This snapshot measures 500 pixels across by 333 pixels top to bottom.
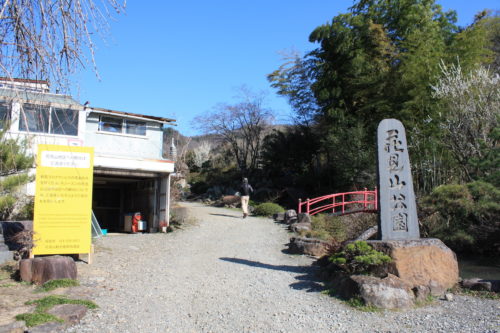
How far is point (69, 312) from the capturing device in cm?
586

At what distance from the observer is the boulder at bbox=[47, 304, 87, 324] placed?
5730 millimetres

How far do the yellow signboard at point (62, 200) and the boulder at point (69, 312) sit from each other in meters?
3.17

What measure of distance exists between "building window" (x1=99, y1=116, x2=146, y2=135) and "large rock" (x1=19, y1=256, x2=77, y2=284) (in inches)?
393

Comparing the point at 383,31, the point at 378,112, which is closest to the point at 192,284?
the point at 378,112

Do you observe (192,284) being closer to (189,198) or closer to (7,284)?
(7,284)

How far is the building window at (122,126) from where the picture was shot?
17.2 meters

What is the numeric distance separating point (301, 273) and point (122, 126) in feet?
36.2

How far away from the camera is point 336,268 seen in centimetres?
841

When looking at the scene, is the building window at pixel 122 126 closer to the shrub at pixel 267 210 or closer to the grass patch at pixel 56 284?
the shrub at pixel 267 210

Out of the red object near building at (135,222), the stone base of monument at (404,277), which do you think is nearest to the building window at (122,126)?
the red object near building at (135,222)

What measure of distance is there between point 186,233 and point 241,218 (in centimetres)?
438

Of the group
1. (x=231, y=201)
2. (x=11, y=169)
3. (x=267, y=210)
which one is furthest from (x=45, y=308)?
(x=231, y=201)

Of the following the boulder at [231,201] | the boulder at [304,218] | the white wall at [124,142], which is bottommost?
the boulder at [304,218]

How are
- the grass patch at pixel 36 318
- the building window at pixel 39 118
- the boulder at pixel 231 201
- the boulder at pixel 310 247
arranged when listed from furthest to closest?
the boulder at pixel 231 201 → the boulder at pixel 310 247 → the grass patch at pixel 36 318 → the building window at pixel 39 118
